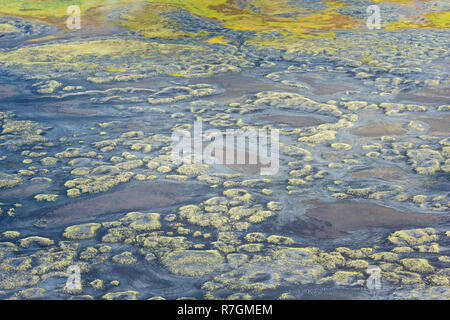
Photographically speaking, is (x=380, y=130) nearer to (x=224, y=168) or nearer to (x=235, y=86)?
(x=224, y=168)

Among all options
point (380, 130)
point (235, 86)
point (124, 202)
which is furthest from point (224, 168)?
point (235, 86)

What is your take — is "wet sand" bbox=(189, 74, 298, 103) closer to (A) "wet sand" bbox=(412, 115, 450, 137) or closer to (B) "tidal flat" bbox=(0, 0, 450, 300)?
(B) "tidal flat" bbox=(0, 0, 450, 300)

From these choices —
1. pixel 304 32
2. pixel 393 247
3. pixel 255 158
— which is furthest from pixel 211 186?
pixel 304 32

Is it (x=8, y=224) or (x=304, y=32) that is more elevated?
(x=304, y=32)

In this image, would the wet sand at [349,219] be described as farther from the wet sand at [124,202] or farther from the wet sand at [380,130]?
the wet sand at [380,130]

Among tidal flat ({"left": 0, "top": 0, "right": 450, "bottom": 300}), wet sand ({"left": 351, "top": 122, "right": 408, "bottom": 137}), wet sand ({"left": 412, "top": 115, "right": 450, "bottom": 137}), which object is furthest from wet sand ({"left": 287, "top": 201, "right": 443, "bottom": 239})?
wet sand ({"left": 412, "top": 115, "right": 450, "bottom": 137})

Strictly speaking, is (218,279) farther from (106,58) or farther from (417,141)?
(106,58)

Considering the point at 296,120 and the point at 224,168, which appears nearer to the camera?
the point at 224,168

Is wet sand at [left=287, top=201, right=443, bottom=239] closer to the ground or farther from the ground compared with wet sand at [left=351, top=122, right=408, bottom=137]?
closer to the ground
